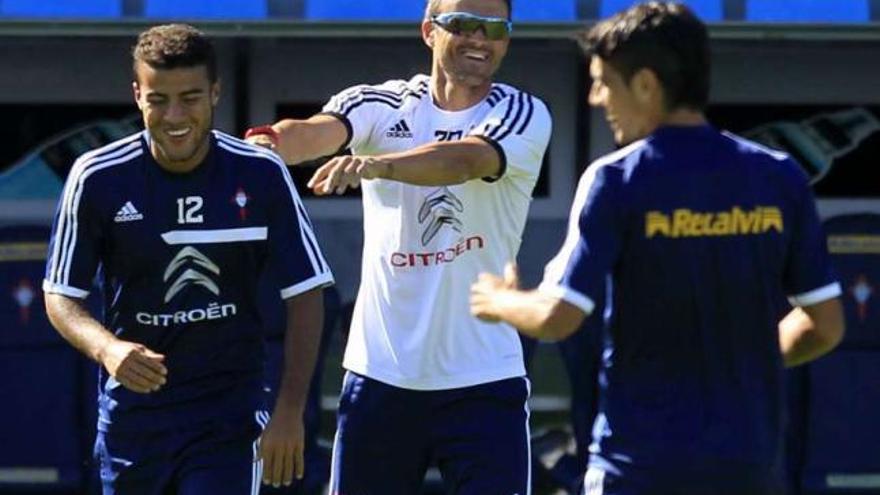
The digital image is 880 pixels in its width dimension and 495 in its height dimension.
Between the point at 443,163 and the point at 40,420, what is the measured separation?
3674 mm

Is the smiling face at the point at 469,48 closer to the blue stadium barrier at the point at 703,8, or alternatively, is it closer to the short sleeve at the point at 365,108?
the short sleeve at the point at 365,108

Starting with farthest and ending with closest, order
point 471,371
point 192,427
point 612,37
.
A: 1. point 471,371
2. point 192,427
3. point 612,37

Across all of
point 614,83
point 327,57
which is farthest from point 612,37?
point 327,57

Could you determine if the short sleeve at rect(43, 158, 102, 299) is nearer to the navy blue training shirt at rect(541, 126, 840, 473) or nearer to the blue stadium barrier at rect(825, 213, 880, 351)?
the navy blue training shirt at rect(541, 126, 840, 473)

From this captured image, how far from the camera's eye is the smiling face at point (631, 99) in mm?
4121

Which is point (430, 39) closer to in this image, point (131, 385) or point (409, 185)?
point (409, 185)

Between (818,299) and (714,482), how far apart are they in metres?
0.44

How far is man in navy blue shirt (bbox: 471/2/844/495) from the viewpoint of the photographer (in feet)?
13.4

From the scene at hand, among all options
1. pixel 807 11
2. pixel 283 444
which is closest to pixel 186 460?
pixel 283 444

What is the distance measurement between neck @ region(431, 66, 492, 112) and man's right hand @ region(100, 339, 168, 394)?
121 centimetres

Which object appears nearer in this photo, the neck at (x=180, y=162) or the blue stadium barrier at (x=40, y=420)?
the neck at (x=180, y=162)

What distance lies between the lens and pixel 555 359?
9.23m

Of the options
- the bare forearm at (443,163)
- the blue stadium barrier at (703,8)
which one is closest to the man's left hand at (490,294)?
the bare forearm at (443,163)

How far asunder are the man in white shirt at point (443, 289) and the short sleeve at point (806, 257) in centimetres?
140
